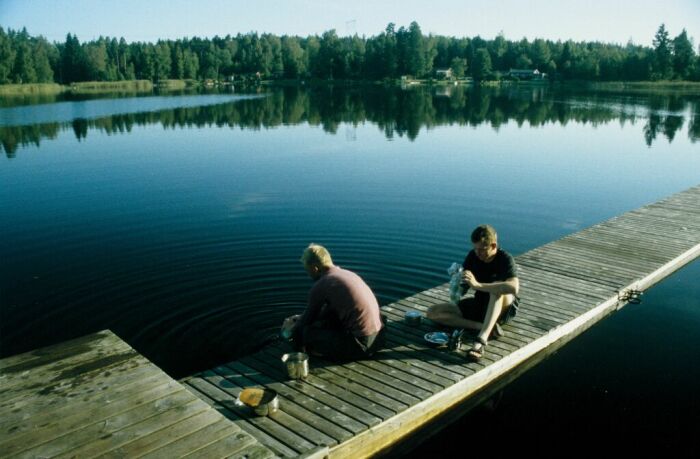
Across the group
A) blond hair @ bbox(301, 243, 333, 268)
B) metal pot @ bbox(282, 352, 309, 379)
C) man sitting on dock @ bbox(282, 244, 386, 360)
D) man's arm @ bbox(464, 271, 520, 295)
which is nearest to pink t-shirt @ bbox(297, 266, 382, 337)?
man sitting on dock @ bbox(282, 244, 386, 360)

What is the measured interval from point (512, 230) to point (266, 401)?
12.1 m

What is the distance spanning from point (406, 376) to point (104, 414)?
3723 millimetres

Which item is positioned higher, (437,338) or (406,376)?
(437,338)

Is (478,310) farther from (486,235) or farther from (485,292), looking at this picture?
(486,235)

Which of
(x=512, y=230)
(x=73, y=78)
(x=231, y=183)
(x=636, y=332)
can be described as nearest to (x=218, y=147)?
(x=231, y=183)

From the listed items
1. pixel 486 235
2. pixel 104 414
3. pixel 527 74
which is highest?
pixel 527 74

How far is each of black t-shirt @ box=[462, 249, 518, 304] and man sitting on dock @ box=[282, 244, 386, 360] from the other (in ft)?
5.39

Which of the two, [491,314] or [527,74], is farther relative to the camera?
[527,74]

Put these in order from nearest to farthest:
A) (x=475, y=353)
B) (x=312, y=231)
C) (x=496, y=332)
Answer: (x=475, y=353)
(x=496, y=332)
(x=312, y=231)

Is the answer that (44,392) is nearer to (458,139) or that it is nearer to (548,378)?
(548,378)

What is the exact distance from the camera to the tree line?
118 m

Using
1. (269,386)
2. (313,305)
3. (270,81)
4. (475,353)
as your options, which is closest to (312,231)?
(475,353)

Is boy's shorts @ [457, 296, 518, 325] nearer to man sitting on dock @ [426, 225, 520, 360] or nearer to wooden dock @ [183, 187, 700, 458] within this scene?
man sitting on dock @ [426, 225, 520, 360]

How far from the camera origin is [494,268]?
7.64 meters
